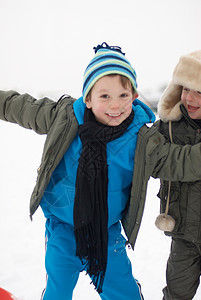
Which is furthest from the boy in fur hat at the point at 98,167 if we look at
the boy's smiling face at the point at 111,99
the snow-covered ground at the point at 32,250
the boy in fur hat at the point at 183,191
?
the snow-covered ground at the point at 32,250

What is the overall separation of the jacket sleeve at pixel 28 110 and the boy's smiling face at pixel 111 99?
0.65 ft

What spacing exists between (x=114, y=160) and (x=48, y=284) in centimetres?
57

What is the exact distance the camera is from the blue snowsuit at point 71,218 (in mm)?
1093

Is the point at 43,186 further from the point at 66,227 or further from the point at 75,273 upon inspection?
the point at 75,273

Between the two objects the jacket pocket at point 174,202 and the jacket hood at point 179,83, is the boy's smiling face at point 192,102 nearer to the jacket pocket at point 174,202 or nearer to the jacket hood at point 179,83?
the jacket hood at point 179,83

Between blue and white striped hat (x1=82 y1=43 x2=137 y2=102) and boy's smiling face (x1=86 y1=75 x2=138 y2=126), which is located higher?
blue and white striped hat (x1=82 y1=43 x2=137 y2=102)

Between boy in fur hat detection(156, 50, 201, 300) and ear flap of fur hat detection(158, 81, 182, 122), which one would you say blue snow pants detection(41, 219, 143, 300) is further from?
ear flap of fur hat detection(158, 81, 182, 122)

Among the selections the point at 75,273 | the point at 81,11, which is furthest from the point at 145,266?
the point at 81,11

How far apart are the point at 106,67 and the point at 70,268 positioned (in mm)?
798

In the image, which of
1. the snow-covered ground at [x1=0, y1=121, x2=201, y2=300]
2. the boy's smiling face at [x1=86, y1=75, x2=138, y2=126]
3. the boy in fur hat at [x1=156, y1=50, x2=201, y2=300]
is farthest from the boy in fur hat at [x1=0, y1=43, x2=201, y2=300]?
the snow-covered ground at [x1=0, y1=121, x2=201, y2=300]

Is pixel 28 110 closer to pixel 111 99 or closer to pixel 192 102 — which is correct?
pixel 111 99

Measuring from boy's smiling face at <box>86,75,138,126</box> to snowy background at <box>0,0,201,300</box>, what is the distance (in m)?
1.20

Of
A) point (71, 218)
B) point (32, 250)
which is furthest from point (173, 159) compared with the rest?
point (32, 250)

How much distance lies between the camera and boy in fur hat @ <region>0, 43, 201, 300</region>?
1013 millimetres
